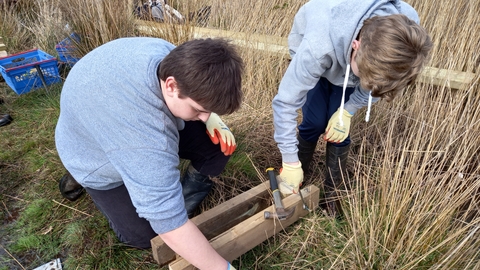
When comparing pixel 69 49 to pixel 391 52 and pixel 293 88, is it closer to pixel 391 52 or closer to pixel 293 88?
pixel 293 88

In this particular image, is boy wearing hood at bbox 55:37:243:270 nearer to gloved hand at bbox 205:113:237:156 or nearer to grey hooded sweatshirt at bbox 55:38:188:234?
grey hooded sweatshirt at bbox 55:38:188:234

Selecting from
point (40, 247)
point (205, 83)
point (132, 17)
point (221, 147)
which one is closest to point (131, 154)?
point (205, 83)

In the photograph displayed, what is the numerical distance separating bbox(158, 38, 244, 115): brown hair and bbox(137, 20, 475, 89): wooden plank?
4.96 ft

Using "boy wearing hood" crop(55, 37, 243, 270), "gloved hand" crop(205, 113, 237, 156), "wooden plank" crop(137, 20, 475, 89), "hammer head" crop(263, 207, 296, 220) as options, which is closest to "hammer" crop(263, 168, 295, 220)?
"hammer head" crop(263, 207, 296, 220)

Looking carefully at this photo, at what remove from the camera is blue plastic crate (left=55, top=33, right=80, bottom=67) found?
141 inches

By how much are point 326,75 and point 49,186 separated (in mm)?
1921

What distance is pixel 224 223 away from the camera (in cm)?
190

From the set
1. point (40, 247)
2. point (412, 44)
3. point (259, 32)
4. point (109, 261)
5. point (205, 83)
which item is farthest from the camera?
point (259, 32)

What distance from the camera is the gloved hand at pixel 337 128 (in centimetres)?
189

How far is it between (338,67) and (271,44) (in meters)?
1.47

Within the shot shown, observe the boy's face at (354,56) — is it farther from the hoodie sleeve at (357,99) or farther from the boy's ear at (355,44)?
the hoodie sleeve at (357,99)

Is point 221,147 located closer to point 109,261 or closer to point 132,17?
point 109,261

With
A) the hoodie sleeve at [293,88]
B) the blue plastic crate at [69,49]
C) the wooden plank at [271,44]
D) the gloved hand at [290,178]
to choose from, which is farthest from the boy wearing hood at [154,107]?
the blue plastic crate at [69,49]

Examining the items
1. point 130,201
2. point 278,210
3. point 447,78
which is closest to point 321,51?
point 278,210
